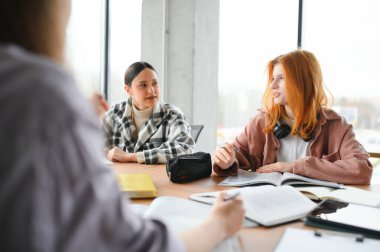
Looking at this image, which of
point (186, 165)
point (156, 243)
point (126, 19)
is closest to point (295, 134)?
point (186, 165)

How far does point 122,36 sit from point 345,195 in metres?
3.46

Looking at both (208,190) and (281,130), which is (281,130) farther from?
(208,190)

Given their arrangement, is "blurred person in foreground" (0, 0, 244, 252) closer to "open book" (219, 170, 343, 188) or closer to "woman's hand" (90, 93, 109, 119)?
"woman's hand" (90, 93, 109, 119)

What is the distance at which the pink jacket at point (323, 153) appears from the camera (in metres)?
1.66

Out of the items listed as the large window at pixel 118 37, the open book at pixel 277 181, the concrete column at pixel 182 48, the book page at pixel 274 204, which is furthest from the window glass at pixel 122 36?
the book page at pixel 274 204

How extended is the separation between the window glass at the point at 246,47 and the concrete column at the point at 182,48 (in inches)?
10.5

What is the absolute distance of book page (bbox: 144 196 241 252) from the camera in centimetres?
88

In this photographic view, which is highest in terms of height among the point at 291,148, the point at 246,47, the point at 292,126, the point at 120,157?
the point at 246,47

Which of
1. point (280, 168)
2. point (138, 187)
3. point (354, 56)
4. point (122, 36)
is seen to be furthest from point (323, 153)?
point (122, 36)

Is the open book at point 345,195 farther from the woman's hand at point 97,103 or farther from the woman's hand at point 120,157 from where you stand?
the woman's hand at point 120,157

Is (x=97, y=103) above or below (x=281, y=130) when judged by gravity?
above

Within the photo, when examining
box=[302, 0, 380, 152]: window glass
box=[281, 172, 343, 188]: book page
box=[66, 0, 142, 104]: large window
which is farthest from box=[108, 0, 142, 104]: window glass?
box=[281, 172, 343, 188]: book page

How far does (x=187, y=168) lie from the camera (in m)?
1.64

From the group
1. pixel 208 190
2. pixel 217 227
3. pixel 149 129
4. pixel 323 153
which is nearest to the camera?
pixel 217 227
